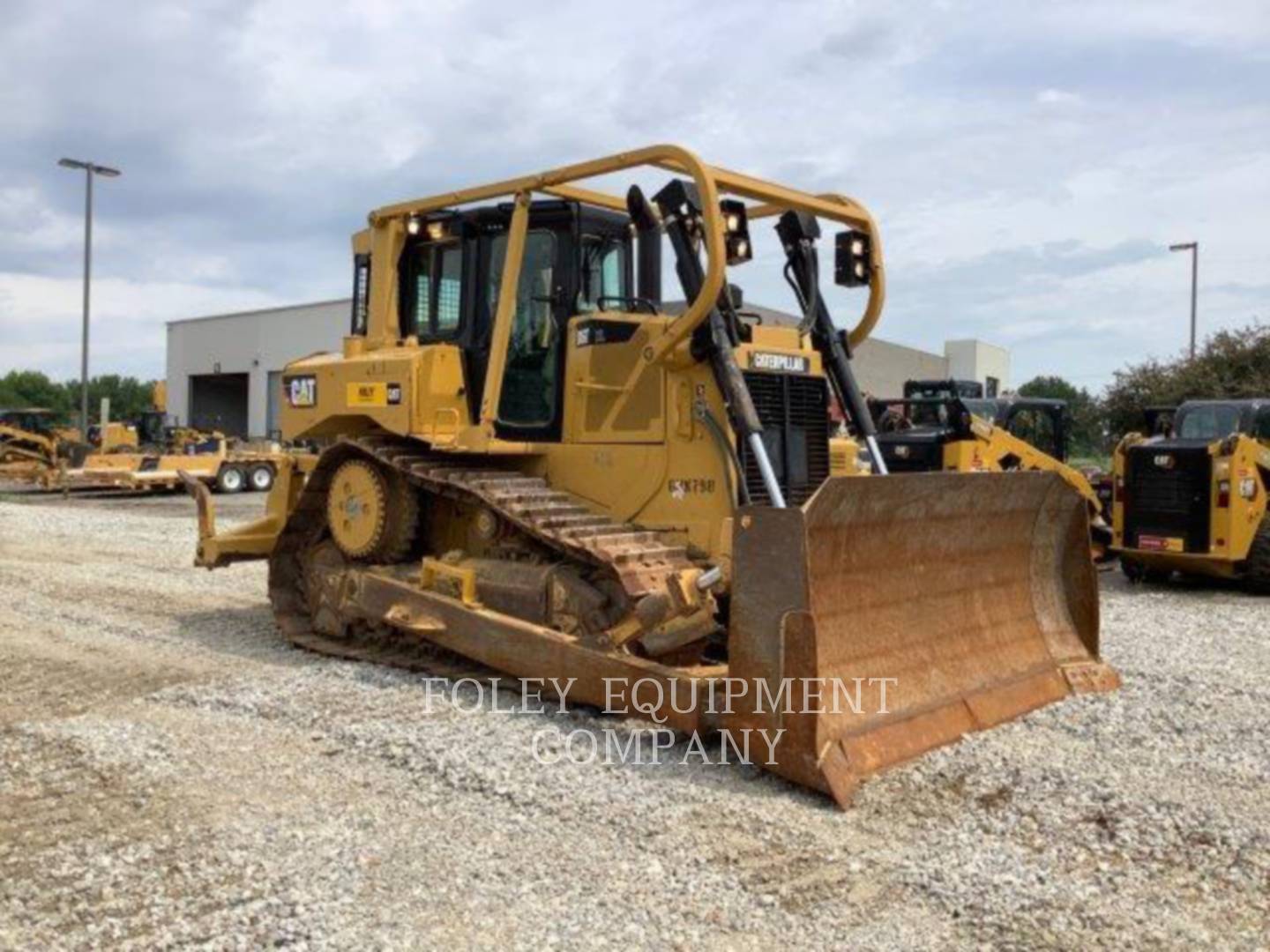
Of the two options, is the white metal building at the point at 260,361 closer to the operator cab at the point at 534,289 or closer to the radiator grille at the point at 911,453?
the radiator grille at the point at 911,453

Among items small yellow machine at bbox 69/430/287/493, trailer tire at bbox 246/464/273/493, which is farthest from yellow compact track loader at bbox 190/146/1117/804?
trailer tire at bbox 246/464/273/493

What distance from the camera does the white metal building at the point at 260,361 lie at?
41500 mm

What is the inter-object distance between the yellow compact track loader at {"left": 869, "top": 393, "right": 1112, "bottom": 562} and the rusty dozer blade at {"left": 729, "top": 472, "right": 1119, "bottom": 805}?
693 cm

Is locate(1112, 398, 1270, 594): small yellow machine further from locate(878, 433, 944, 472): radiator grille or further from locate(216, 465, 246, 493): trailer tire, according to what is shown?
locate(216, 465, 246, 493): trailer tire

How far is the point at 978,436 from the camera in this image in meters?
14.5

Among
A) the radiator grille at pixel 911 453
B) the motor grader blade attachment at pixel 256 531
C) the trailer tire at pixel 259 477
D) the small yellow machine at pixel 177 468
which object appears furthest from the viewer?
the trailer tire at pixel 259 477

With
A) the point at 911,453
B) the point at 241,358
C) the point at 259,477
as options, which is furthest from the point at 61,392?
the point at 911,453

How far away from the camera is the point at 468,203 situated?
24.0ft

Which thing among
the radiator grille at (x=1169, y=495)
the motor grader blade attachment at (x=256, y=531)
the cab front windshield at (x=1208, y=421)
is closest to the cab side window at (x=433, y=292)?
the motor grader blade attachment at (x=256, y=531)

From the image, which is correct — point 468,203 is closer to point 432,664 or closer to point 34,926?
point 432,664

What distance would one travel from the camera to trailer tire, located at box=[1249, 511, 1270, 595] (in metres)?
11.7

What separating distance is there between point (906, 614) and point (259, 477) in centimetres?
2453

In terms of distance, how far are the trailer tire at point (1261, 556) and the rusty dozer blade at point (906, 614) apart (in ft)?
19.9

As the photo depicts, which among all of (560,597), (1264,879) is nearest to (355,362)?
(560,597)
